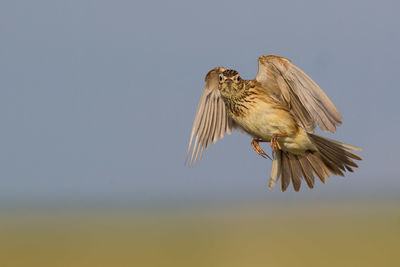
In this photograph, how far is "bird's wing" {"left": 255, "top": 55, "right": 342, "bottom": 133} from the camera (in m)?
9.36

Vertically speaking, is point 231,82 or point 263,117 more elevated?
point 231,82

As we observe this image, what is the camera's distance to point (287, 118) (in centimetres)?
1001

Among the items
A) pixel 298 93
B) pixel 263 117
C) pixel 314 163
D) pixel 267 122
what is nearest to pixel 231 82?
pixel 263 117

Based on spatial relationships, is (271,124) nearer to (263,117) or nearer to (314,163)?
(263,117)

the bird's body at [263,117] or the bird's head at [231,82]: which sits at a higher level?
the bird's head at [231,82]

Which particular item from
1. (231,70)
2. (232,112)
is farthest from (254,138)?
(231,70)

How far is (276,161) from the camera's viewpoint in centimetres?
1106

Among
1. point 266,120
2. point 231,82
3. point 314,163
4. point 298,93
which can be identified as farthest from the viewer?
point 314,163

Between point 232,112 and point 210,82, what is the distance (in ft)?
4.17

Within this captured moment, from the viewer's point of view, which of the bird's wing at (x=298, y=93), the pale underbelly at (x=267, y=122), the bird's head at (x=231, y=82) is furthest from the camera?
the bird's head at (x=231, y=82)

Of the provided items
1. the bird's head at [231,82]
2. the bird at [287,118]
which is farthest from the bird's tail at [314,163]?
the bird's head at [231,82]

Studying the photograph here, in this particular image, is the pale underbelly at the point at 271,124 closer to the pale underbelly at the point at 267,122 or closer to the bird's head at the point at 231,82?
the pale underbelly at the point at 267,122

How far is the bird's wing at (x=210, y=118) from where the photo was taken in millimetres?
11312

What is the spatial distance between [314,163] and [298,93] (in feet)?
5.52
